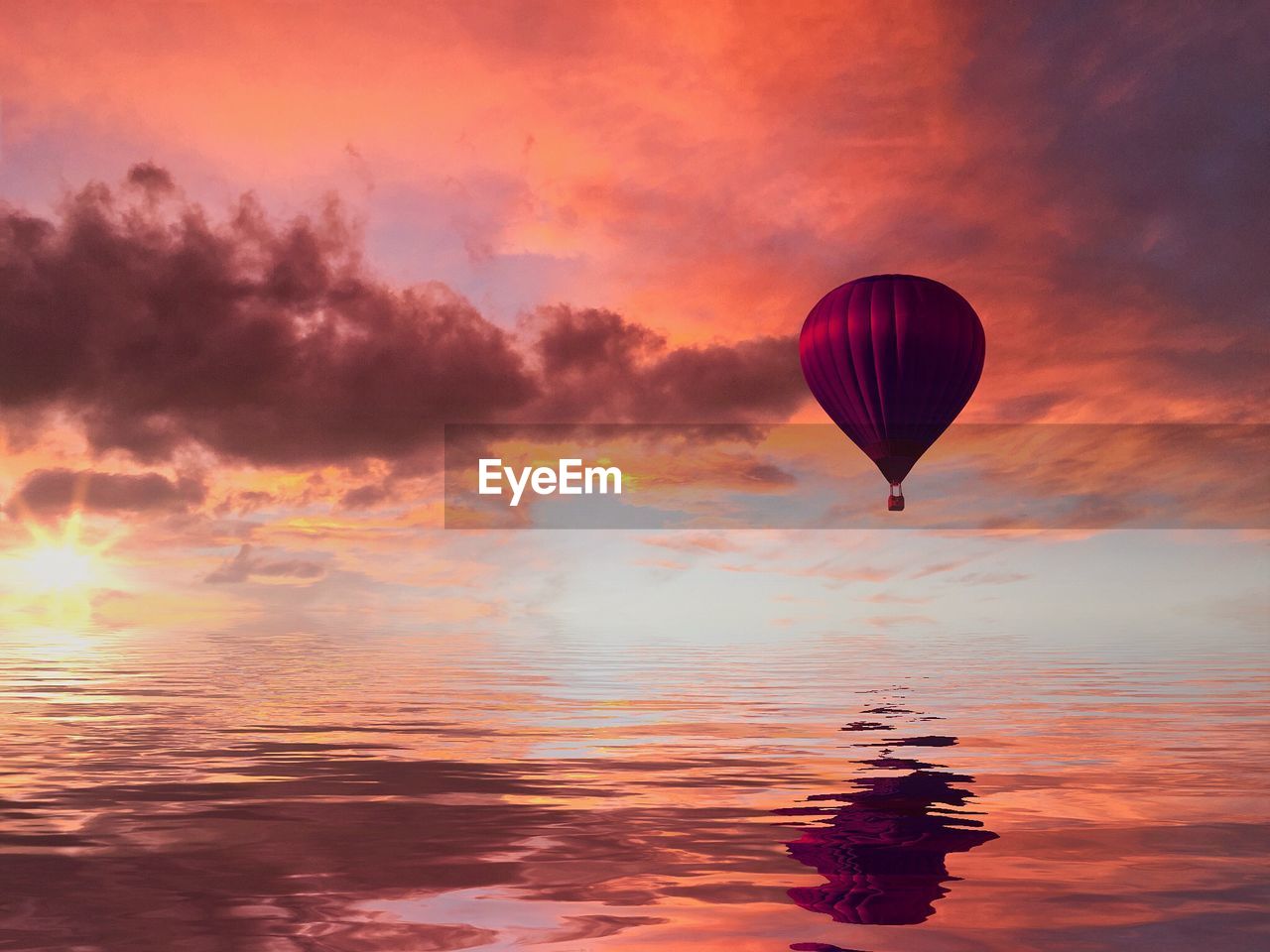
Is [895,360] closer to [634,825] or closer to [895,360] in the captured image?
[895,360]

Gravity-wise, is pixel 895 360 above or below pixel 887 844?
above

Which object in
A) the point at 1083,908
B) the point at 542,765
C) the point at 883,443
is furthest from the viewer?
the point at 883,443

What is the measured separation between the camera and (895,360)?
172 feet

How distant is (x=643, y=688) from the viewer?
53.8m

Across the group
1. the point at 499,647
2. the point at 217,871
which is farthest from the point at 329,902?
the point at 499,647

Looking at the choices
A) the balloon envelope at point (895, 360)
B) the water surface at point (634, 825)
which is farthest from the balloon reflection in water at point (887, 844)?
the balloon envelope at point (895, 360)

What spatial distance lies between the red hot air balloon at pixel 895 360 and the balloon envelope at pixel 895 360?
42 millimetres

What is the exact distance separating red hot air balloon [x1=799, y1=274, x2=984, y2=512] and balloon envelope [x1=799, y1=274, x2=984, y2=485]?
0.14 feet

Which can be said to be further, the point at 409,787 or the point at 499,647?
the point at 499,647

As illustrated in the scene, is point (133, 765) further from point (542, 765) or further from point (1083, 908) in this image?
point (1083, 908)

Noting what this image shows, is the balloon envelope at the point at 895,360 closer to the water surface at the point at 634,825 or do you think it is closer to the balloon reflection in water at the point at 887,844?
the water surface at the point at 634,825

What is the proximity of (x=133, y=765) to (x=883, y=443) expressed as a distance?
34674 millimetres

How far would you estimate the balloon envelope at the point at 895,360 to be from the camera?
52.5 m

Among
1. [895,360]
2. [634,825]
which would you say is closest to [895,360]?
[895,360]
